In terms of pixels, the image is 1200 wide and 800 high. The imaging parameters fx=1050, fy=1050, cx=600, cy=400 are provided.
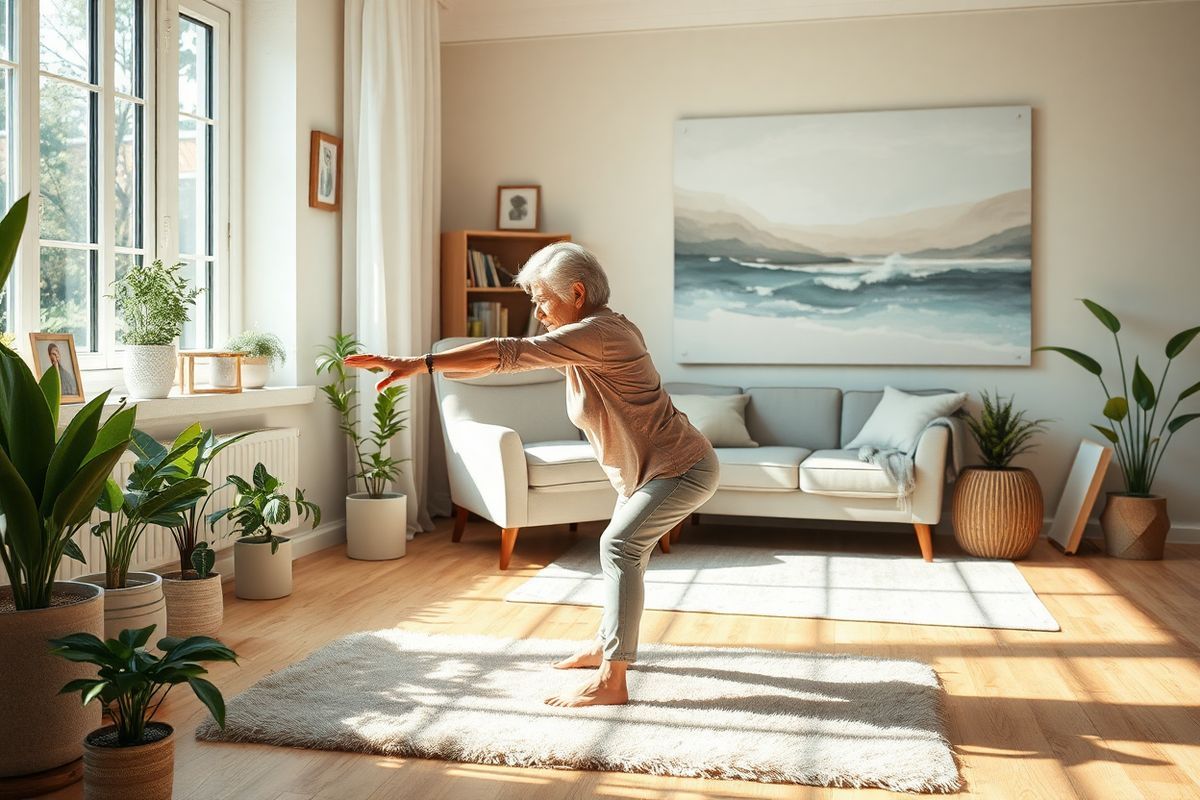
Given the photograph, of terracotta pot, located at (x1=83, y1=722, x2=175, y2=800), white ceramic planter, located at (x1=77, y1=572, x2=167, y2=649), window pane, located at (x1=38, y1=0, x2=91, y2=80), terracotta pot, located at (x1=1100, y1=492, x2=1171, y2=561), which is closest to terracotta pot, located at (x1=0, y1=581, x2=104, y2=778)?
terracotta pot, located at (x1=83, y1=722, x2=175, y2=800)

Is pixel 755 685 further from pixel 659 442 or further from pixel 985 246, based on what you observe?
pixel 985 246

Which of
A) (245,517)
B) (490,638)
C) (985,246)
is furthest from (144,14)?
(985,246)

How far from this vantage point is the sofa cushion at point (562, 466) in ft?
14.4

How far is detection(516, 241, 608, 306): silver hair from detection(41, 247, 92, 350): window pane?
191 centimetres

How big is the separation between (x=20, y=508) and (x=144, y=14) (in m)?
2.56

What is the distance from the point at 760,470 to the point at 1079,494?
1.50 metres

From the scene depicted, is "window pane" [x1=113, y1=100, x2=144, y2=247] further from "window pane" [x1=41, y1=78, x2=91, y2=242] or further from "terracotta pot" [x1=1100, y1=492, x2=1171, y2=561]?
"terracotta pot" [x1=1100, y1=492, x2=1171, y2=561]

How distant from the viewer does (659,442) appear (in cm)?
270

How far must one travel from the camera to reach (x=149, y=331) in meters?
3.68

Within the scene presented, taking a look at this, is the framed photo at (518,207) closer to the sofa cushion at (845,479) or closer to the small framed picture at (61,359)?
the sofa cushion at (845,479)

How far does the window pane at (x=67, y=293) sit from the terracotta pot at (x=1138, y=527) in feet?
14.3

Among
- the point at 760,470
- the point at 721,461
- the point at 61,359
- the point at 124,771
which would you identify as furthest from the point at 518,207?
the point at 124,771

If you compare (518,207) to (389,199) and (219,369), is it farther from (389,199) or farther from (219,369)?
(219,369)

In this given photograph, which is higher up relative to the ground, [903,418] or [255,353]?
[255,353]
